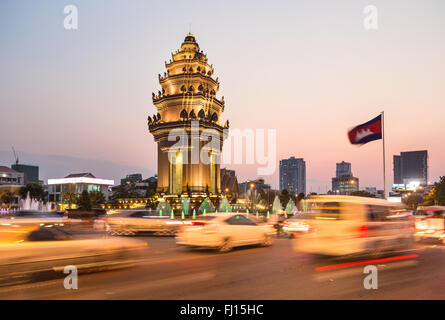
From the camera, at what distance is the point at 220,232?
44.6ft

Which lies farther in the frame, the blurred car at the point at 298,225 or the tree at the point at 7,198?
the tree at the point at 7,198

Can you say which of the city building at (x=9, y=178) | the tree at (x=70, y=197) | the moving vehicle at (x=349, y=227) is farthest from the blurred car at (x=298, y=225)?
the city building at (x=9, y=178)

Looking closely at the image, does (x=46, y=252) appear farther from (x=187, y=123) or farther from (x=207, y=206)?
(x=187, y=123)

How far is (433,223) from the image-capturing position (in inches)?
652

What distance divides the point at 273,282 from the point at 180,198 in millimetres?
54664

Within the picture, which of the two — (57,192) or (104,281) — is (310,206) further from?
(57,192)

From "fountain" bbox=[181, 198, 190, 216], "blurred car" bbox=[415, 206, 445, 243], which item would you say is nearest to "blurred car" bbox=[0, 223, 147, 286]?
"blurred car" bbox=[415, 206, 445, 243]

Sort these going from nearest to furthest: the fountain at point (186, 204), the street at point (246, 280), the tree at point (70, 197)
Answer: the street at point (246, 280) < the fountain at point (186, 204) < the tree at point (70, 197)

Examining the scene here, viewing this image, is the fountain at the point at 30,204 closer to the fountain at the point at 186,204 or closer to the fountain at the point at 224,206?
the fountain at the point at 186,204

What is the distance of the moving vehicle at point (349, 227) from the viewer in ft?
36.1

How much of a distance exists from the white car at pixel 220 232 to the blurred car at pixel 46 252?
12.8 ft

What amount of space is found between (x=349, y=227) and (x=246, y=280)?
3.98 m

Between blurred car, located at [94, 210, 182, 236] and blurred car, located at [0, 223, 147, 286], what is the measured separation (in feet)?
26.4
